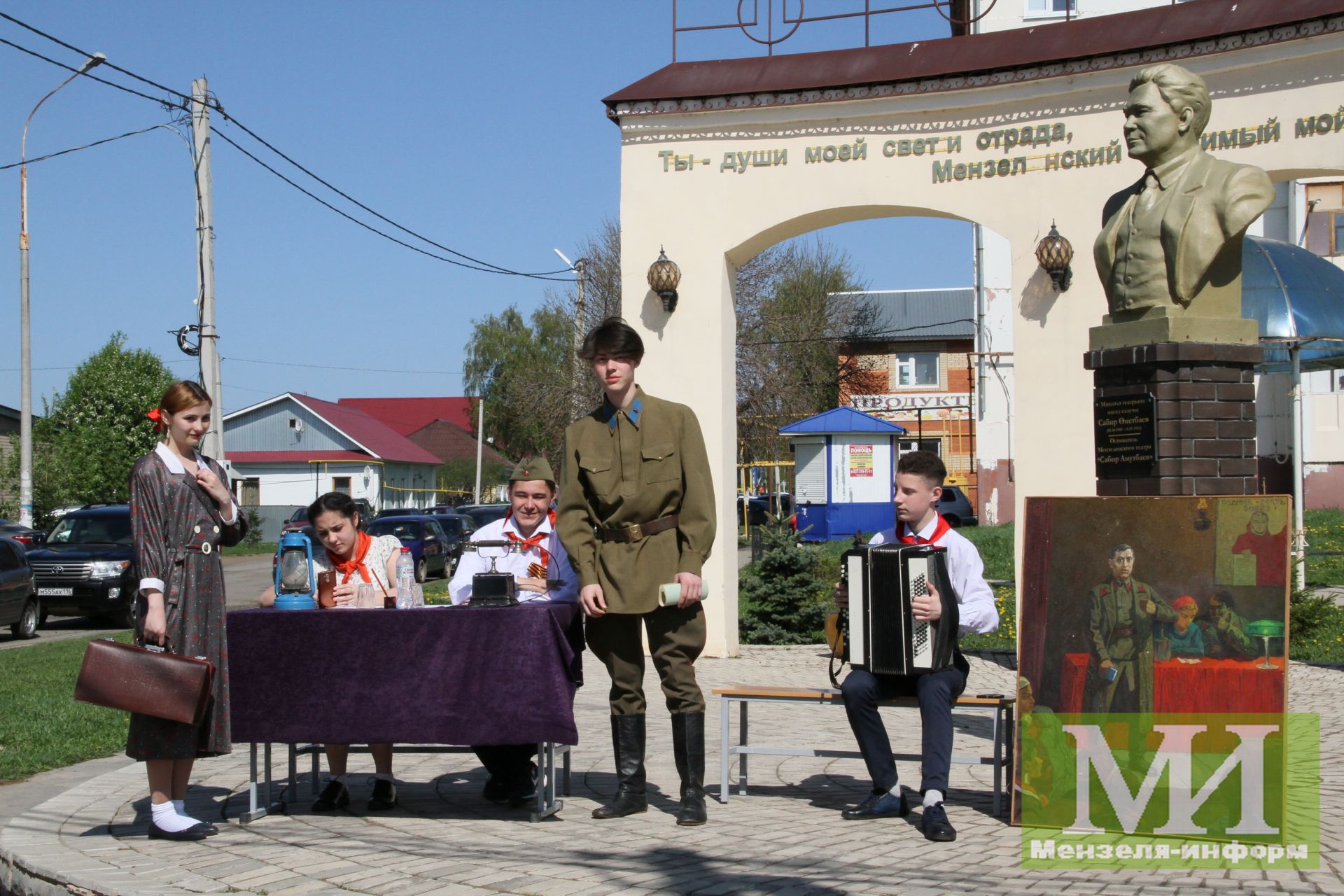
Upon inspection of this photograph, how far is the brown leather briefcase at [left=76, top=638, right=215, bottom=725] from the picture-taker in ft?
16.9

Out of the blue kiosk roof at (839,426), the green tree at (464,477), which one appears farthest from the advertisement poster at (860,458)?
the green tree at (464,477)

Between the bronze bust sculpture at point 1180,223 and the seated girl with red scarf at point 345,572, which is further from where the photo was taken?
the bronze bust sculpture at point 1180,223

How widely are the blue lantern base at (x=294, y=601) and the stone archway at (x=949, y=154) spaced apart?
588cm

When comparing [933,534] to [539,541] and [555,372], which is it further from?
[555,372]

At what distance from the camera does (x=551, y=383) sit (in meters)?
41.5

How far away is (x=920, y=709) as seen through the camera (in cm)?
568

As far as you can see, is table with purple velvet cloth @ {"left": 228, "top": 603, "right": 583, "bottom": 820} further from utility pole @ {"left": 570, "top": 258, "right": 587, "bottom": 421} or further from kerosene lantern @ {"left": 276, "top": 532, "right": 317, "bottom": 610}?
utility pole @ {"left": 570, "top": 258, "right": 587, "bottom": 421}

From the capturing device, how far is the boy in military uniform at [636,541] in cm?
567

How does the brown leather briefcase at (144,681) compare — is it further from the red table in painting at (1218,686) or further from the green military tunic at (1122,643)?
the red table in painting at (1218,686)

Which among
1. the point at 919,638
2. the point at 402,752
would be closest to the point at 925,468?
the point at 919,638

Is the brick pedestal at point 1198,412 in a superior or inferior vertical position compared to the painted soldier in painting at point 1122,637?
superior

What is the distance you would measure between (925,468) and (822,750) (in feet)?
4.58

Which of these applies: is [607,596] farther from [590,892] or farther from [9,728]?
[9,728]

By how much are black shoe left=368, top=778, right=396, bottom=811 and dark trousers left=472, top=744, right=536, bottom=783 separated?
1.41ft
